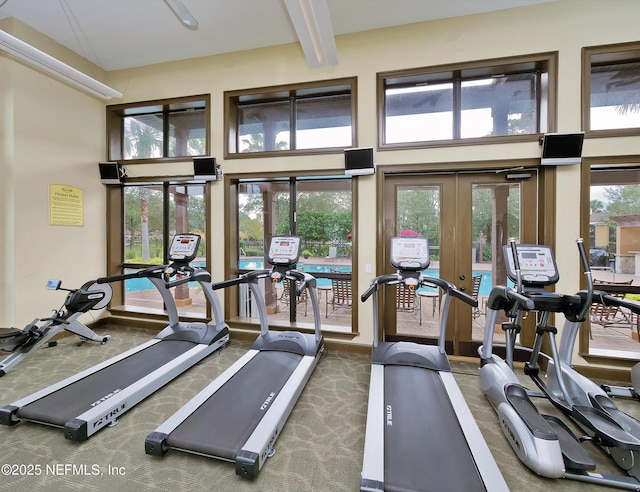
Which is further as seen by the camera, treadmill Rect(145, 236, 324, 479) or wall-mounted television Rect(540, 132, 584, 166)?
wall-mounted television Rect(540, 132, 584, 166)

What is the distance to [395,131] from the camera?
388cm

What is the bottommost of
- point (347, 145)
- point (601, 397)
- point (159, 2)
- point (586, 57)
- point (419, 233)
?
point (601, 397)

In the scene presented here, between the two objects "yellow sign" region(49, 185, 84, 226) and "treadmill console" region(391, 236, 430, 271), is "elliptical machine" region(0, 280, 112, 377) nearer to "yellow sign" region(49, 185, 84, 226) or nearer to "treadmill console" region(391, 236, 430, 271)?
"yellow sign" region(49, 185, 84, 226)

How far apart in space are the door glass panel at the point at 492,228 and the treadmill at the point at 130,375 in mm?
3737

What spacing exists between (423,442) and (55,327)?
4.55 meters

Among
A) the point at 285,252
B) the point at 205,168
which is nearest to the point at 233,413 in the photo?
the point at 285,252

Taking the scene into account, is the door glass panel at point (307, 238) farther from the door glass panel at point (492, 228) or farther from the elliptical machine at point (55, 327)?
the elliptical machine at point (55, 327)

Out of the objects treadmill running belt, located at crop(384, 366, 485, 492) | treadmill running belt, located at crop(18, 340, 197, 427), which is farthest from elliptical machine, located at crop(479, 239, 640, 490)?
treadmill running belt, located at crop(18, 340, 197, 427)

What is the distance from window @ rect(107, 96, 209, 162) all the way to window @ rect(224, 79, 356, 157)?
566mm

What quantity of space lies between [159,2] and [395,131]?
3.41 m

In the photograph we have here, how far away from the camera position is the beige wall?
3246mm

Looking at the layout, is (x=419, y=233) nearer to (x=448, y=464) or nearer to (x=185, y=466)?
(x=448, y=464)

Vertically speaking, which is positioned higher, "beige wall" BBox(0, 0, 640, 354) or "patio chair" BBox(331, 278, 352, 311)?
"beige wall" BBox(0, 0, 640, 354)

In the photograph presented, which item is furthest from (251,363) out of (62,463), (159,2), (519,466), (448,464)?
(159,2)
